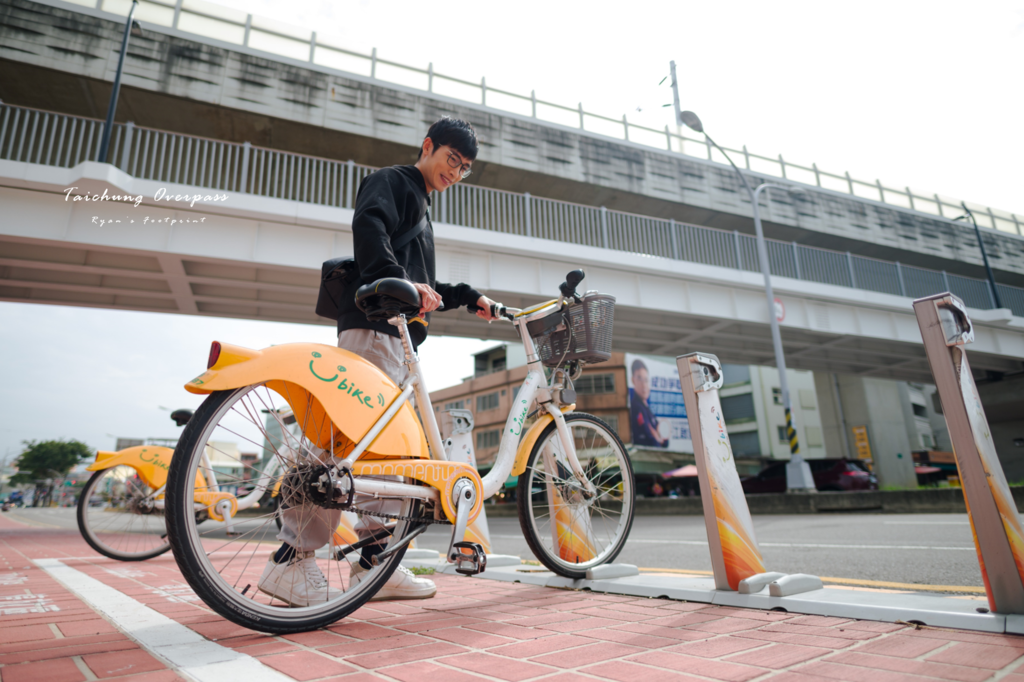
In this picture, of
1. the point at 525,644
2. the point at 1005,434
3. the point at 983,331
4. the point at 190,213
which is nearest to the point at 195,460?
the point at 525,644

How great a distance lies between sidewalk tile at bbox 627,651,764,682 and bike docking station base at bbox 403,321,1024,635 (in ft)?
2.68

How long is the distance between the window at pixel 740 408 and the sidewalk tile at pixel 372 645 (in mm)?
45456

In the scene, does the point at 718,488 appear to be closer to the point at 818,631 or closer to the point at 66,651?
the point at 818,631

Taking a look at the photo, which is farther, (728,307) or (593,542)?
(728,307)

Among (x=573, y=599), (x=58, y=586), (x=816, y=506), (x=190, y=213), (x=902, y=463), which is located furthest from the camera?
(x=902, y=463)

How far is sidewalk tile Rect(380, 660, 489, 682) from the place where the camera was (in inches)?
54.2

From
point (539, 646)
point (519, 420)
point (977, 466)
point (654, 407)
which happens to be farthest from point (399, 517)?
point (654, 407)

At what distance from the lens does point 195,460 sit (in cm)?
170

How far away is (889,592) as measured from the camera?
233cm

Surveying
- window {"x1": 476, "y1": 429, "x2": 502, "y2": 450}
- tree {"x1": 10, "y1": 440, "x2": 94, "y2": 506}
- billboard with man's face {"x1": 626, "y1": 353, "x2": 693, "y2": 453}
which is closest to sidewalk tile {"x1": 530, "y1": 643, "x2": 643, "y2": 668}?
billboard with man's face {"x1": 626, "y1": 353, "x2": 693, "y2": 453}

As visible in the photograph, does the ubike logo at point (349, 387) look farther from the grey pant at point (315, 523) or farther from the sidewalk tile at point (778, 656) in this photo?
the sidewalk tile at point (778, 656)

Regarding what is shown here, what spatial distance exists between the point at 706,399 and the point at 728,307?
1405 cm

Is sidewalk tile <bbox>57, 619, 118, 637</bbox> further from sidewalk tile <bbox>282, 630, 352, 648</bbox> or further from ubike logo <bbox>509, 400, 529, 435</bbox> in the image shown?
ubike logo <bbox>509, 400, 529, 435</bbox>

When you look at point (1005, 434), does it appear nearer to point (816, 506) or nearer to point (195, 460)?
point (816, 506)
